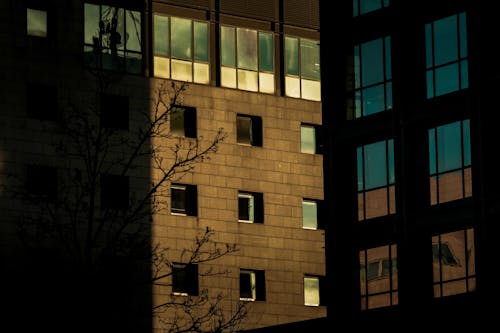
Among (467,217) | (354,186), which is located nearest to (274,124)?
(354,186)

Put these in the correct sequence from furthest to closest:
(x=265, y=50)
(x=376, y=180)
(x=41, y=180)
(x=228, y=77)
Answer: (x=265, y=50), (x=228, y=77), (x=41, y=180), (x=376, y=180)

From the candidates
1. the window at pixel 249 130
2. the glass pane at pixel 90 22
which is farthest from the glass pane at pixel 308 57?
the glass pane at pixel 90 22

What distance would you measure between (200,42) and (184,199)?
6008 mm

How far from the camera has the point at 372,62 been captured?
54.2 meters

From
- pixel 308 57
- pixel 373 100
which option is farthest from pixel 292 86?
pixel 373 100

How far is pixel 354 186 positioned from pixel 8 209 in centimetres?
1302

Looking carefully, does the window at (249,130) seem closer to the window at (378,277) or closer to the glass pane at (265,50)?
the glass pane at (265,50)

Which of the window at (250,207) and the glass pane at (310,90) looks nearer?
the window at (250,207)

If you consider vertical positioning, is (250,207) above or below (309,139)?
below

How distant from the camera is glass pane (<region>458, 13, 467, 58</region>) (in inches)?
2004

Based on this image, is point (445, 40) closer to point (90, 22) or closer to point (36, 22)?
point (90, 22)

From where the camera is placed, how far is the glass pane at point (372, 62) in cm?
5384

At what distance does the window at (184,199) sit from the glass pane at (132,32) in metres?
5.32

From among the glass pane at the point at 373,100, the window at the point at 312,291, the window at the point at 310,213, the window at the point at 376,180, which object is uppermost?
the glass pane at the point at 373,100
